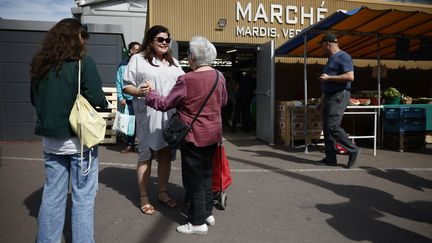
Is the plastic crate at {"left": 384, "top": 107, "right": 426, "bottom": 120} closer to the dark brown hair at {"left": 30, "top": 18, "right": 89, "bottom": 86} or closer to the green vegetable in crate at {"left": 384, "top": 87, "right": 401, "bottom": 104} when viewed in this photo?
the green vegetable in crate at {"left": 384, "top": 87, "right": 401, "bottom": 104}

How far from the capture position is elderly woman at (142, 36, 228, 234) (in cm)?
312

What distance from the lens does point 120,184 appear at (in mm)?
4988

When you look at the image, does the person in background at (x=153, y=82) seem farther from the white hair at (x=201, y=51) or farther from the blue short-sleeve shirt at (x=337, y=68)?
the blue short-sleeve shirt at (x=337, y=68)

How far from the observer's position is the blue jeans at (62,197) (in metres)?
2.67

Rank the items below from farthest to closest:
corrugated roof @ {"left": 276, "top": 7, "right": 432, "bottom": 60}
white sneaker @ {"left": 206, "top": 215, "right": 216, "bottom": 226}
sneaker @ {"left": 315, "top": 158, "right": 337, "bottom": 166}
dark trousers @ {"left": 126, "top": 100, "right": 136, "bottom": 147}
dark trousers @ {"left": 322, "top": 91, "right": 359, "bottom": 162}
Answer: dark trousers @ {"left": 126, "top": 100, "right": 136, "bottom": 147} < corrugated roof @ {"left": 276, "top": 7, "right": 432, "bottom": 60} < sneaker @ {"left": 315, "top": 158, "right": 337, "bottom": 166} < dark trousers @ {"left": 322, "top": 91, "right": 359, "bottom": 162} < white sneaker @ {"left": 206, "top": 215, "right": 216, "bottom": 226}

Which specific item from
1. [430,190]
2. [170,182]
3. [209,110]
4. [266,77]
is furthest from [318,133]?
[209,110]

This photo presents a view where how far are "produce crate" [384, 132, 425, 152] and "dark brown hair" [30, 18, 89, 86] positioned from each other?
7047 mm

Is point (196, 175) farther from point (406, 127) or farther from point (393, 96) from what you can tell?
point (393, 96)

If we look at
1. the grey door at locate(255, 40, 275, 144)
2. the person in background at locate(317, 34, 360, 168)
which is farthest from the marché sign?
the person in background at locate(317, 34, 360, 168)

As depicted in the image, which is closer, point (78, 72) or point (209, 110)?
point (78, 72)

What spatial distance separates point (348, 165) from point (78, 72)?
4624 mm

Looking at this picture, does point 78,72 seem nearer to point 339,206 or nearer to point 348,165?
point 339,206

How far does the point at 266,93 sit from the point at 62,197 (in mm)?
6540

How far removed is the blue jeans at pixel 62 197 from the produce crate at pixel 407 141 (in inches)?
271
